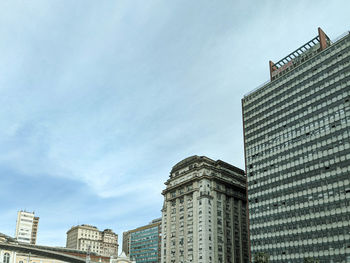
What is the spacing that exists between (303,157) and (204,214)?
1586 inches

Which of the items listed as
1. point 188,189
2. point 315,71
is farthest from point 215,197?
point 315,71

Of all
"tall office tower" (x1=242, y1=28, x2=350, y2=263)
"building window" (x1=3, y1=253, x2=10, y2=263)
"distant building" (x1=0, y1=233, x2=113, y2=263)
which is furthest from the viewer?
"distant building" (x1=0, y1=233, x2=113, y2=263)

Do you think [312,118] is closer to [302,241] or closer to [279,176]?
[279,176]

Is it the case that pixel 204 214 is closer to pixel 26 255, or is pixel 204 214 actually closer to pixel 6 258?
pixel 26 255

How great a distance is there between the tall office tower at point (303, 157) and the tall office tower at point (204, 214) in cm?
1836

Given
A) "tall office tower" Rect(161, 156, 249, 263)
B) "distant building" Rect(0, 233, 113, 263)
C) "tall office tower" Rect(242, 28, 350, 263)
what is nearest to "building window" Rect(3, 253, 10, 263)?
"distant building" Rect(0, 233, 113, 263)

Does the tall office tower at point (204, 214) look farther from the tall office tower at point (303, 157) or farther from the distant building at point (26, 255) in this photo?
the distant building at point (26, 255)

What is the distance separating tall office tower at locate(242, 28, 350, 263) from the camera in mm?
88812

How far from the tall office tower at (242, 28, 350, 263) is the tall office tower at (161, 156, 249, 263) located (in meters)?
18.4

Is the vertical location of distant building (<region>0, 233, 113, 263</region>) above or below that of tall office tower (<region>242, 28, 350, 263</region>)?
below

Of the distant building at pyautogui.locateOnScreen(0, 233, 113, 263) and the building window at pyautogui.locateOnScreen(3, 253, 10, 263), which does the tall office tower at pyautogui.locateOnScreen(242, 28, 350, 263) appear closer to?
the distant building at pyautogui.locateOnScreen(0, 233, 113, 263)

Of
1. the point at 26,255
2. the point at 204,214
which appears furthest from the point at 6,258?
the point at 204,214

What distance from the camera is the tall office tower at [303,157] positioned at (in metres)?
88.8

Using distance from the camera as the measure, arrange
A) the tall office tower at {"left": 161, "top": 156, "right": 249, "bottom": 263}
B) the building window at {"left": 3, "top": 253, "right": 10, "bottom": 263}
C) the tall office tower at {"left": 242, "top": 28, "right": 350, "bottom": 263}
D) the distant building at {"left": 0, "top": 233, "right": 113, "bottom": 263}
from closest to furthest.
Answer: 1. the tall office tower at {"left": 242, "top": 28, "right": 350, "bottom": 263}
2. the building window at {"left": 3, "top": 253, "right": 10, "bottom": 263}
3. the distant building at {"left": 0, "top": 233, "right": 113, "bottom": 263}
4. the tall office tower at {"left": 161, "top": 156, "right": 249, "bottom": 263}
